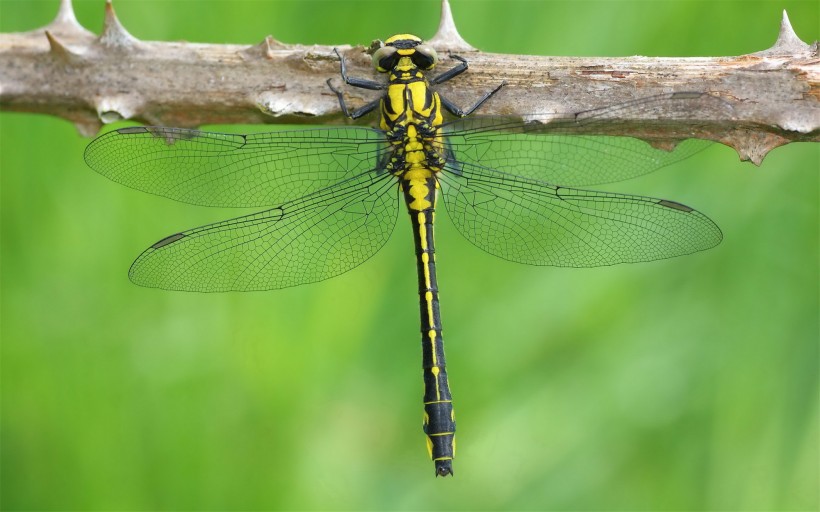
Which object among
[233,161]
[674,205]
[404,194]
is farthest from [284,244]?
[674,205]

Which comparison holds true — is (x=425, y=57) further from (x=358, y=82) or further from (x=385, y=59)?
(x=358, y=82)

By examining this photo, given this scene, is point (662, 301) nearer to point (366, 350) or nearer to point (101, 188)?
point (366, 350)

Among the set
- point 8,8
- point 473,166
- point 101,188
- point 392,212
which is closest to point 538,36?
point 473,166

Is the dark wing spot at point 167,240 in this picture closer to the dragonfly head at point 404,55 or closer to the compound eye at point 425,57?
the dragonfly head at point 404,55

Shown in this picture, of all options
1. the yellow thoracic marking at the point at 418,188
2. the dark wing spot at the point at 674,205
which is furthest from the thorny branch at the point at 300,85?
the yellow thoracic marking at the point at 418,188

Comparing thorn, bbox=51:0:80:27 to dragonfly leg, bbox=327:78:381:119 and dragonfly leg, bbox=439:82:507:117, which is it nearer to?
dragonfly leg, bbox=327:78:381:119
